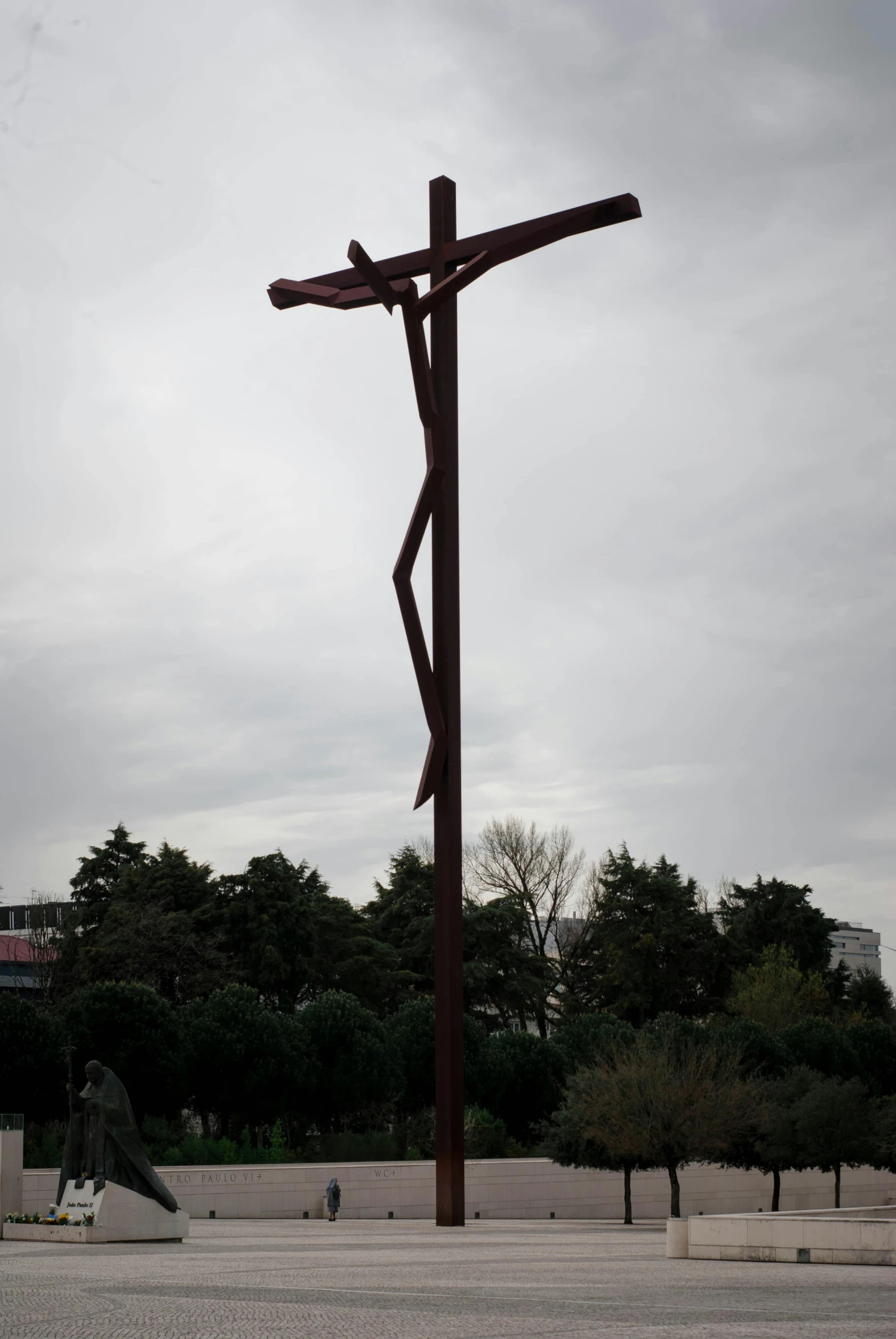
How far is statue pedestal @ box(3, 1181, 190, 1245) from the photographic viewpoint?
1925 centimetres

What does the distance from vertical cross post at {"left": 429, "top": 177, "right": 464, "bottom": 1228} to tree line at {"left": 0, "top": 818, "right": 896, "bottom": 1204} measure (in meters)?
12.7

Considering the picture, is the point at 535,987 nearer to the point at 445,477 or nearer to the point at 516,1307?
the point at 445,477

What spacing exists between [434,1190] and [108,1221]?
1623 centimetres

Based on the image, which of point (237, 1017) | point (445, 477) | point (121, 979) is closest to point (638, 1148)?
point (237, 1017)

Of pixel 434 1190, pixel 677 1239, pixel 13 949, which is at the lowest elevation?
pixel 434 1190

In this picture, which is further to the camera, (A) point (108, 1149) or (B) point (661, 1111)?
(B) point (661, 1111)

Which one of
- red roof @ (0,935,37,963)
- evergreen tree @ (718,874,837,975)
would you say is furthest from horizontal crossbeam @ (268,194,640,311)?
red roof @ (0,935,37,963)

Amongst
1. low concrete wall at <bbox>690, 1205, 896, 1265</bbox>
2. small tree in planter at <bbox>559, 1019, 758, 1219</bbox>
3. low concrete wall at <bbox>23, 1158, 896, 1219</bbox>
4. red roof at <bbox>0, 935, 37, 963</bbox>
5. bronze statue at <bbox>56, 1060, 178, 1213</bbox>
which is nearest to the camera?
low concrete wall at <bbox>690, 1205, 896, 1265</bbox>

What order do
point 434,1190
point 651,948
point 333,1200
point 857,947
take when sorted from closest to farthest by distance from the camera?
point 333,1200
point 434,1190
point 651,948
point 857,947

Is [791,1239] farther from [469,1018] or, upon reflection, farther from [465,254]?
[469,1018]

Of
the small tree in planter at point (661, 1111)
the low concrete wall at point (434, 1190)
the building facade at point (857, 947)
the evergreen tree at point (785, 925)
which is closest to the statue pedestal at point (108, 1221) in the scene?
the low concrete wall at point (434, 1190)

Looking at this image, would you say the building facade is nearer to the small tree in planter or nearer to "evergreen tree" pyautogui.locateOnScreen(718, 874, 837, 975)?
"evergreen tree" pyautogui.locateOnScreen(718, 874, 837, 975)

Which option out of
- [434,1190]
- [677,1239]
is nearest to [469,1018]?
[434,1190]

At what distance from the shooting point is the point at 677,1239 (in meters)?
15.5
